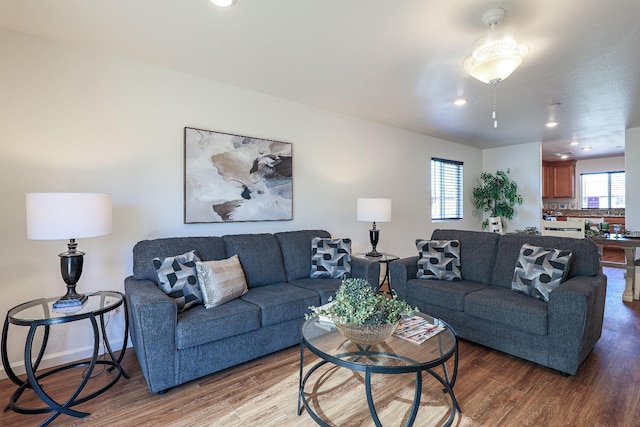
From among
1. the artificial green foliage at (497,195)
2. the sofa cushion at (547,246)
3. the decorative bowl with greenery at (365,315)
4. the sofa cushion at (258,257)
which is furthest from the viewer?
the artificial green foliage at (497,195)

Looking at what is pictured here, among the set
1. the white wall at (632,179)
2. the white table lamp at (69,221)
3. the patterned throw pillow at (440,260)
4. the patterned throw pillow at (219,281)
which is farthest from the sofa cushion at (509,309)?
the white wall at (632,179)

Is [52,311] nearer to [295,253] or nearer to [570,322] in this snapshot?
[295,253]

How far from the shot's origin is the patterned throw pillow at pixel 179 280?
2.30m

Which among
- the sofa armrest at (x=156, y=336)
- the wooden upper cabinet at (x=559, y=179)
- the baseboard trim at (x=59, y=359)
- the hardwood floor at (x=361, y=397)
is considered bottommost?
the hardwood floor at (x=361, y=397)

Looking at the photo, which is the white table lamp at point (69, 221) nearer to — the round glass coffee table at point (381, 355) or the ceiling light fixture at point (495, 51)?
the round glass coffee table at point (381, 355)

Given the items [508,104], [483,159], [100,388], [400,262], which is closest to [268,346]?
[100,388]

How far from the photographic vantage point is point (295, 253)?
3.26 metres

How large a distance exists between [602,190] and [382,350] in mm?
9624

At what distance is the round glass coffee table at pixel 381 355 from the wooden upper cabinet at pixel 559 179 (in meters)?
8.79

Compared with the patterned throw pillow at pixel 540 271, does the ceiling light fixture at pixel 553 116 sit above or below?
above

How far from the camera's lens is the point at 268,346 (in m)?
2.46

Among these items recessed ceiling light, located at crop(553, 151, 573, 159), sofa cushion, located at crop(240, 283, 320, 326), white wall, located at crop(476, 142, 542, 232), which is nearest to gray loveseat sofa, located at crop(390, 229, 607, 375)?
sofa cushion, located at crop(240, 283, 320, 326)

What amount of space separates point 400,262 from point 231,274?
1671 millimetres

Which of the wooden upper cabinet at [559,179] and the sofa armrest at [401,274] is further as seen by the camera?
the wooden upper cabinet at [559,179]
